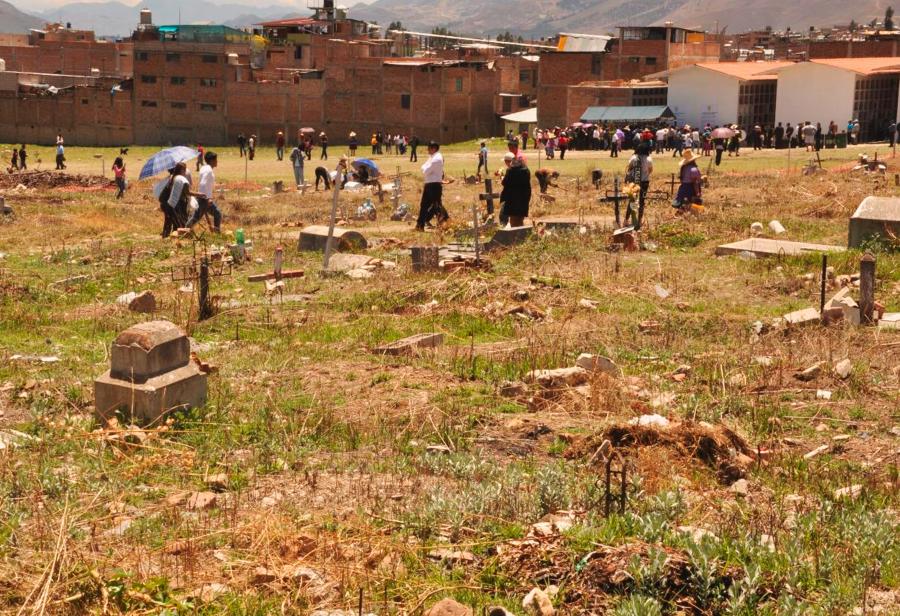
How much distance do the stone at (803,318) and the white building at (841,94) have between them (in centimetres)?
3750

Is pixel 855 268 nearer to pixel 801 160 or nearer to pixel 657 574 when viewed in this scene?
pixel 657 574

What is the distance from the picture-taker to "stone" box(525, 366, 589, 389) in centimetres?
902

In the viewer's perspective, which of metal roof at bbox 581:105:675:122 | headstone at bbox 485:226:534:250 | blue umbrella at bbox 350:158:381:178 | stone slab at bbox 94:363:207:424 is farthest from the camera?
metal roof at bbox 581:105:675:122

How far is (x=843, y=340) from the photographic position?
33.5 feet

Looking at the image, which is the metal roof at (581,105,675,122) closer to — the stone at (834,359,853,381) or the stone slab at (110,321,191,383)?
the stone at (834,359,853,381)

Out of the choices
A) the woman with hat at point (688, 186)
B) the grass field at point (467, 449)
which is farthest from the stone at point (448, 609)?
the woman with hat at point (688, 186)

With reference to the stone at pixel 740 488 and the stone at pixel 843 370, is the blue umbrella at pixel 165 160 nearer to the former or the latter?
the stone at pixel 843 370

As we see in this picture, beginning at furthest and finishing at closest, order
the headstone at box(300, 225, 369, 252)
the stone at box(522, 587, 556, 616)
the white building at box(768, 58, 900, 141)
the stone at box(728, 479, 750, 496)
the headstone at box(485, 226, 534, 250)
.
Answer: the white building at box(768, 58, 900, 141), the headstone at box(300, 225, 369, 252), the headstone at box(485, 226, 534, 250), the stone at box(728, 479, 750, 496), the stone at box(522, 587, 556, 616)

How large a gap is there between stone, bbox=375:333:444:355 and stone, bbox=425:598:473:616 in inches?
202

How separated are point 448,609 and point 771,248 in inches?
419

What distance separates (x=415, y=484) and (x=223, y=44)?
71892 millimetres

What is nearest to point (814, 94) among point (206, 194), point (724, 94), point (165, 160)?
point (724, 94)

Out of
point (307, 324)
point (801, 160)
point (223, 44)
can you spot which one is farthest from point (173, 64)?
point (307, 324)

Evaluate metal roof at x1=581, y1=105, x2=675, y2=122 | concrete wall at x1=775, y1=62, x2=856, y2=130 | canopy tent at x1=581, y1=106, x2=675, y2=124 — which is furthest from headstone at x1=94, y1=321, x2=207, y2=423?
metal roof at x1=581, y1=105, x2=675, y2=122
